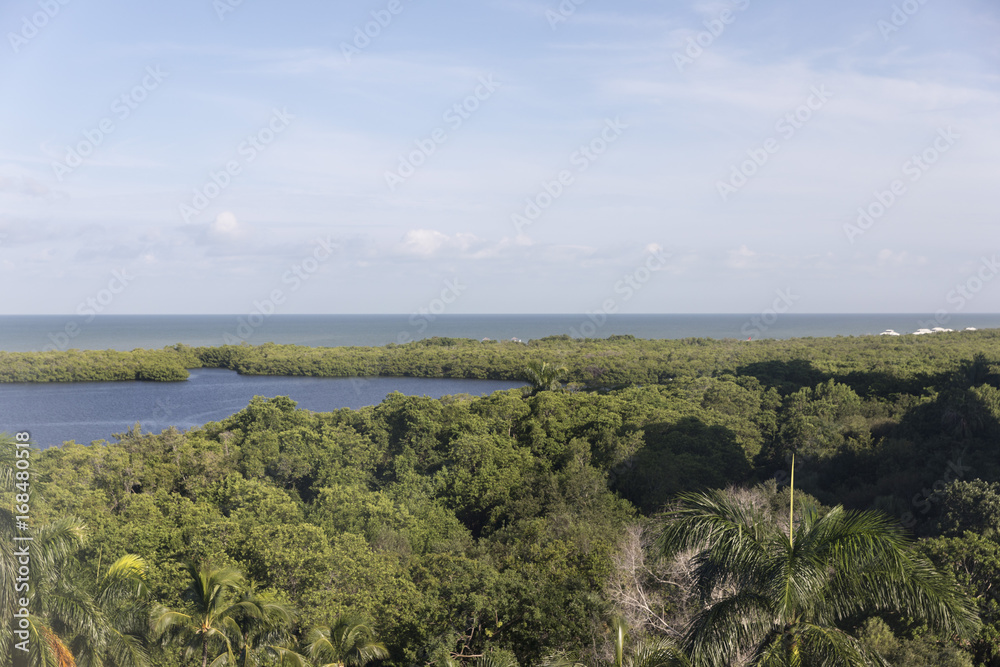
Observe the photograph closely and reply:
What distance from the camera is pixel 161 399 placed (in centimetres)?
5031

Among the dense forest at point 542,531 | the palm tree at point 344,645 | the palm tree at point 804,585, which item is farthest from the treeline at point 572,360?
the palm tree at point 804,585

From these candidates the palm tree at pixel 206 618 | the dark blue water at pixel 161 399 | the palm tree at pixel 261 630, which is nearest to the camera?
Answer: the palm tree at pixel 206 618

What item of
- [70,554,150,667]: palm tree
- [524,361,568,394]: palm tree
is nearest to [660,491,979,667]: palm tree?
[70,554,150,667]: palm tree

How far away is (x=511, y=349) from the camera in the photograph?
3246 inches

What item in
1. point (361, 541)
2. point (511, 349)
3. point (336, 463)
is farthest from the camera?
point (511, 349)

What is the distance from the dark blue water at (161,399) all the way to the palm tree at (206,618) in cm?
2264

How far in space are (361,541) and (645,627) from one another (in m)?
8.49

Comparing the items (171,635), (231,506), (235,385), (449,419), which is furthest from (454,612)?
(235,385)

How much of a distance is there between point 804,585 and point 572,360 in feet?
212

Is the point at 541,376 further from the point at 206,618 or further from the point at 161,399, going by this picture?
the point at 161,399

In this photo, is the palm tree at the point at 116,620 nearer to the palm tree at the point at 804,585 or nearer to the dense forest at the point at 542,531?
the dense forest at the point at 542,531

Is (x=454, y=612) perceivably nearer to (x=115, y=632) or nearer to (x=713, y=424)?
(x=115, y=632)

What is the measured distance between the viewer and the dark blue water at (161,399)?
38250 mm

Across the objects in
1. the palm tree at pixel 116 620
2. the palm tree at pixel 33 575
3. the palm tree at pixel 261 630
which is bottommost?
the palm tree at pixel 261 630
